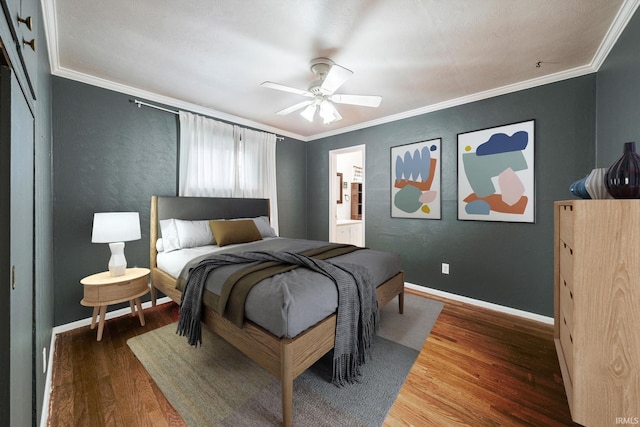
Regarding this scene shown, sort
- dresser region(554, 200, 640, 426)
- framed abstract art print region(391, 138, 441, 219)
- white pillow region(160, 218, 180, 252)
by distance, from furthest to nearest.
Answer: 1. framed abstract art print region(391, 138, 441, 219)
2. white pillow region(160, 218, 180, 252)
3. dresser region(554, 200, 640, 426)

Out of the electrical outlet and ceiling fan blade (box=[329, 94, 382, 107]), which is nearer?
ceiling fan blade (box=[329, 94, 382, 107])

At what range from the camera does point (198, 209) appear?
10.8 ft

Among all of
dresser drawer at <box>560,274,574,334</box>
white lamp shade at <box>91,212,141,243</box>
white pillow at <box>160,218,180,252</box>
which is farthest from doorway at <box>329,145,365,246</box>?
dresser drawer at <box>560,274,574,334</box>

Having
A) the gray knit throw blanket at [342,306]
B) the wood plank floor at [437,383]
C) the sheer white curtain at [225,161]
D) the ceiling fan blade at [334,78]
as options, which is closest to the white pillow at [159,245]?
the sheer white curtain at [225,161]

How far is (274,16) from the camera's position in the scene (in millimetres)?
1768

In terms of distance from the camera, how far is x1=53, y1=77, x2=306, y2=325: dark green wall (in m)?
2.44

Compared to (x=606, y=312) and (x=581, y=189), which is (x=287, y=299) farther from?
(x=581, y=189)

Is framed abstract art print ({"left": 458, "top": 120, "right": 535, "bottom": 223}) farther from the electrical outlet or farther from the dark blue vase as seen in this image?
the dark blue vase

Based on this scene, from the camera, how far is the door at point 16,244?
770mm

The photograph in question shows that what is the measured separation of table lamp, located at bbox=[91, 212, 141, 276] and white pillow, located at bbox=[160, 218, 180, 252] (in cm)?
40

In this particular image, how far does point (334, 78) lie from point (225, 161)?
2.21 m

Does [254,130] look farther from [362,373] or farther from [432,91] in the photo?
[362,373]

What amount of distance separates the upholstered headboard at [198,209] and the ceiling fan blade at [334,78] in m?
2.13

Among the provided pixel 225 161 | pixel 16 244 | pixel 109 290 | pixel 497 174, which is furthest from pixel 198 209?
pixel 497 174
